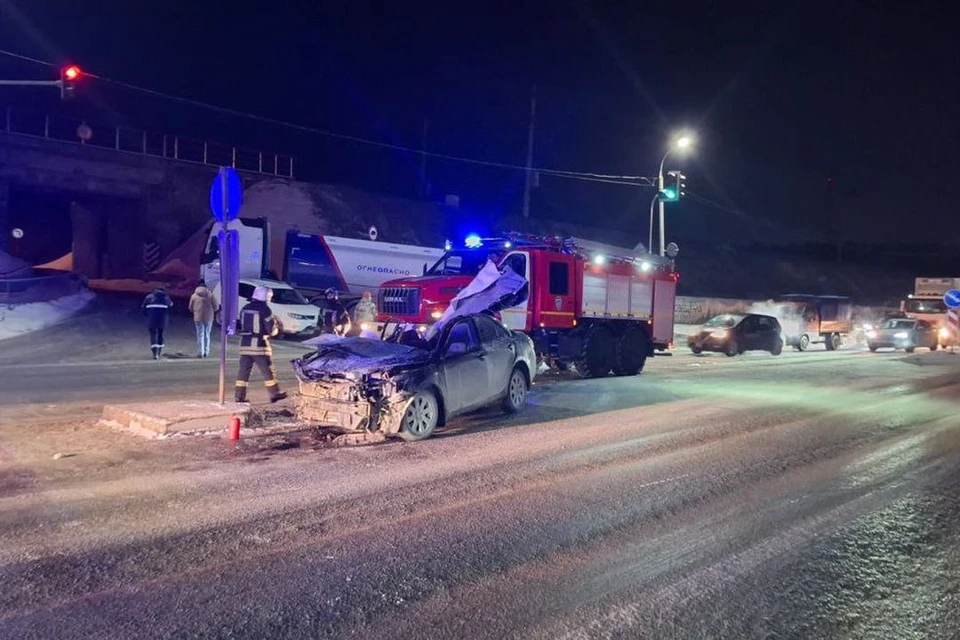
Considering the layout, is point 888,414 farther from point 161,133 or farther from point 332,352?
point 161,133

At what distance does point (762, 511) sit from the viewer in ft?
21.4

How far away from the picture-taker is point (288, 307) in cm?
2309

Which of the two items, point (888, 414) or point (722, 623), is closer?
point (722, 623)

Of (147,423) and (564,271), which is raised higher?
(564,271)

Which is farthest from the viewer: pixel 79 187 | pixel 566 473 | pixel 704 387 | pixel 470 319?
pixel 79 187

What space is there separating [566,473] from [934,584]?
3.46 m

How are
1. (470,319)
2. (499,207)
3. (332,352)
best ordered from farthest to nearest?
1. (499,207)
2. (470,319)
3. (332,352)

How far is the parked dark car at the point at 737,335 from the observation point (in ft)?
85.7

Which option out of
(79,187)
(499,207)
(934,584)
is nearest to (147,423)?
(934,584)

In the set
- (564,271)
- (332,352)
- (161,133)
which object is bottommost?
(332,352)

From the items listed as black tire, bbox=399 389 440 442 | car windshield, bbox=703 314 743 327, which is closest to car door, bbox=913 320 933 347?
car windshield, bbox=703 314 743 327

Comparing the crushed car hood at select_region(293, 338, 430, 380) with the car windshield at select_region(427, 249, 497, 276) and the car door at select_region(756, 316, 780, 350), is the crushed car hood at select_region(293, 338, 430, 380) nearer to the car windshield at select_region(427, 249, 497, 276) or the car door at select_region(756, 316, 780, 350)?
the car windshield at select_region(427, 249, 497, 276)

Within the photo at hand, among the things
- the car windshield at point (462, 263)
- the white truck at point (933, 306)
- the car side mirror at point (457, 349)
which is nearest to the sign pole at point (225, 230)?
the car side mirror at point (457, 349)

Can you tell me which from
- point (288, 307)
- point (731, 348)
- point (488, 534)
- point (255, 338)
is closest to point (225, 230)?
point (255, 338)
